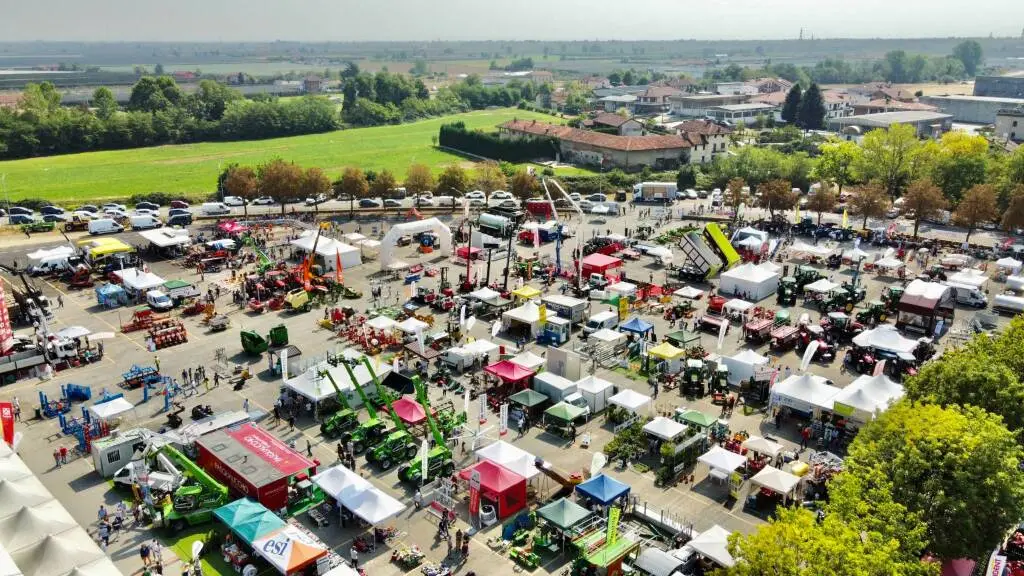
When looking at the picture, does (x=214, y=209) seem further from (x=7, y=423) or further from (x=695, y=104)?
(x=695, y=104)

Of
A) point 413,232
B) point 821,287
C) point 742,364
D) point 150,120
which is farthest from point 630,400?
point 150,120

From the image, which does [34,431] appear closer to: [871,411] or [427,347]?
[427,347]

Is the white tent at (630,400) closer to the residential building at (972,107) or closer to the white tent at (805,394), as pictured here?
the white tent at (805,394)

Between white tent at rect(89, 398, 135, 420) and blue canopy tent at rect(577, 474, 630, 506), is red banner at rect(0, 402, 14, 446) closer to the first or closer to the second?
white tent at rect(89, 398, 135, 420)

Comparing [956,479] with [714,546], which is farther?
[714,546]

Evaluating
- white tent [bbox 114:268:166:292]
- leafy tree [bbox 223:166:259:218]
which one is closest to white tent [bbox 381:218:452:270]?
white tent [bbox 114:268:166:292]

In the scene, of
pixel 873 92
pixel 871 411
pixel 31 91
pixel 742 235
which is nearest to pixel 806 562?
pixel 871 411

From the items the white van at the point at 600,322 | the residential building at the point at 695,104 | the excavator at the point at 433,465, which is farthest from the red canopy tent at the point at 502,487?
the residential building at the point at 695,104
